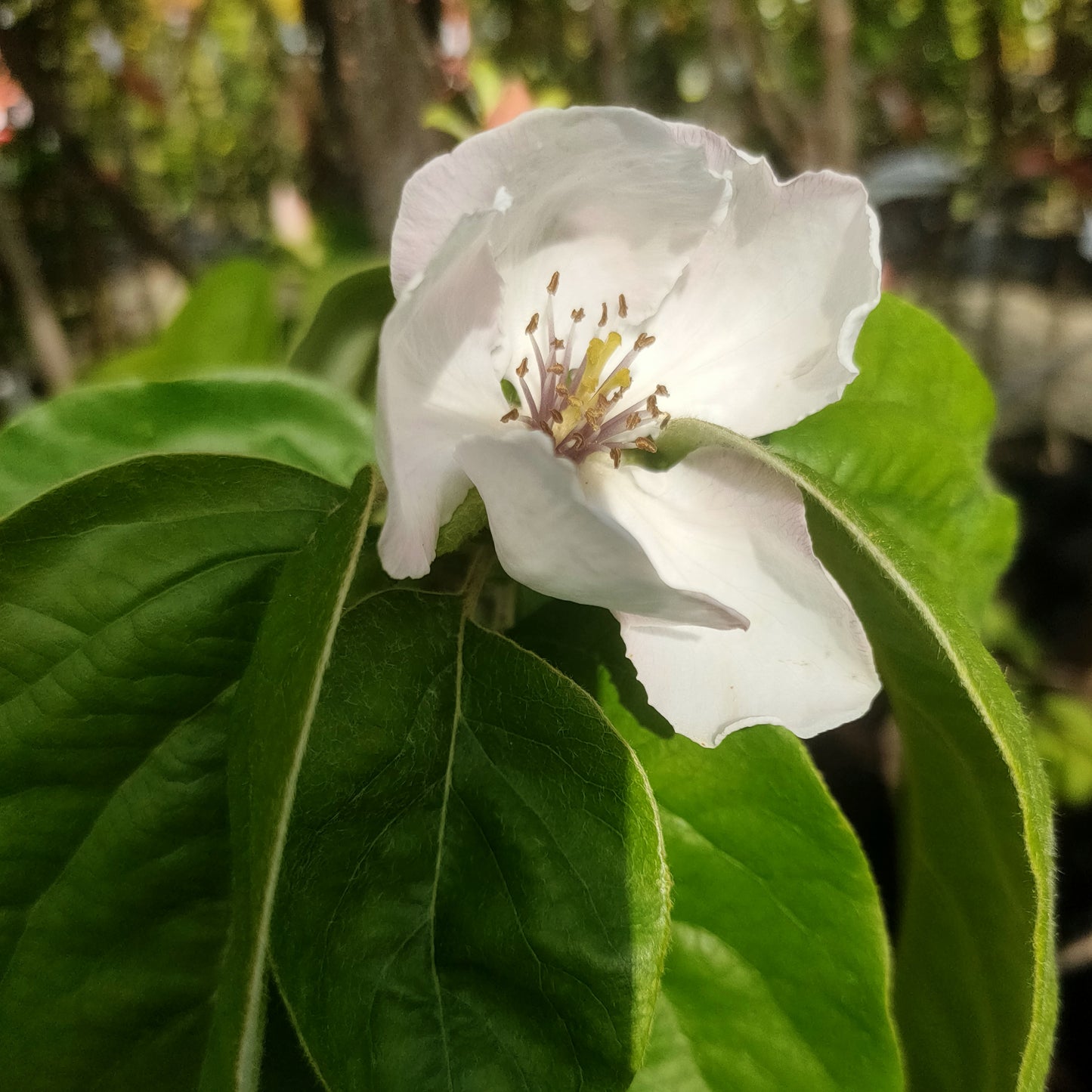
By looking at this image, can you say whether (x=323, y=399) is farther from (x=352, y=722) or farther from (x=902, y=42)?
(x=902, y=42)

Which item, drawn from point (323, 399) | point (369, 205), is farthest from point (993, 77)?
point (323, 399)

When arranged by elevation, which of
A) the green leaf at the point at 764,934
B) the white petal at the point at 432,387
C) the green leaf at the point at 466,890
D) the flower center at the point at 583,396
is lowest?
the green leaf at the point at 764,934

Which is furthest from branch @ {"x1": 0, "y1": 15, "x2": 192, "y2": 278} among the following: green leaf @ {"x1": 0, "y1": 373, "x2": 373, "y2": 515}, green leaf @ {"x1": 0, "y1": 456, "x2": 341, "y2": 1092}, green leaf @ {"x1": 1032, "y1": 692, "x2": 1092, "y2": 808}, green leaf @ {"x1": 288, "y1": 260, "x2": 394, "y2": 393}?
green leaf @ {"x1": 1032, "y1": 692, "x2": 1092, "y2": 808}

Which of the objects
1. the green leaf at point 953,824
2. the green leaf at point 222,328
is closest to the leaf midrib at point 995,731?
the green leaf at point 953,824

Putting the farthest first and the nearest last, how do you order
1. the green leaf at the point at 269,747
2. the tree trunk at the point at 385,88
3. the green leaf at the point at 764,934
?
1. the tree trunk at the point at 385,88
2. the green leaf at the point at 764,934
3. the green leaf at the point at 269,747

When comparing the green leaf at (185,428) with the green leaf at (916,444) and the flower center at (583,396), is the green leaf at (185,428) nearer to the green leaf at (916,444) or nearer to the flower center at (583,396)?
the flower center at (583,396)

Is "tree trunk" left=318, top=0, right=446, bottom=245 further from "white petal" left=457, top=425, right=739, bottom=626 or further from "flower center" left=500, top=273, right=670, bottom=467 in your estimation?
"white petal" left=457, top=425, right=739, bottom=626

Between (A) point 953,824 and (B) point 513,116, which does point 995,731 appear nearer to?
(A) point 953,824

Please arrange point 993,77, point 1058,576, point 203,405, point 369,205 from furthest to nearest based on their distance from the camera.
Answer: point 1058,576 < point 993,77 < point 369,205 < point 203,405
